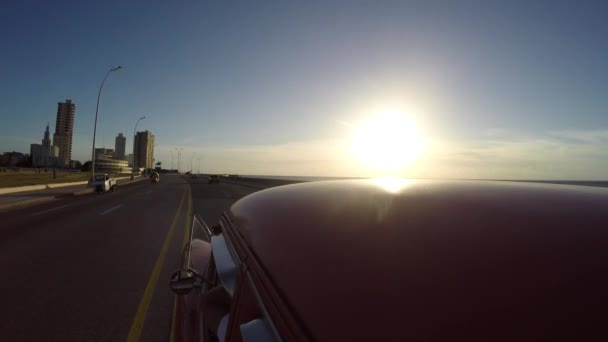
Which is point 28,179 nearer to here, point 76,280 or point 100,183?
point 100,183

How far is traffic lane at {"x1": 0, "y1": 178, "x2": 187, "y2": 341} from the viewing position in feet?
13.2

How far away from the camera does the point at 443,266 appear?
1.10 metres

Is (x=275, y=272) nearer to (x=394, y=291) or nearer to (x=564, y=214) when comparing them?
(x=394, y=291)

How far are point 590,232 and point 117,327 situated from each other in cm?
436

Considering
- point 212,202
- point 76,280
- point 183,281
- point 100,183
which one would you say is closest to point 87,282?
point 76,280

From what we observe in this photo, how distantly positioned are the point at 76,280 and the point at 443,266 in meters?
6.22

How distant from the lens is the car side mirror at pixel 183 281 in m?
1.90

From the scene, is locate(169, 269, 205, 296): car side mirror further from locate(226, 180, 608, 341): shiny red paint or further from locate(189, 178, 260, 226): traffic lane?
locate(189, 178, 260, 226): traffic lane

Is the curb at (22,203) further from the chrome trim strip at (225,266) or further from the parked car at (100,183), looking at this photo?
the chrome trim strip at (225,266)

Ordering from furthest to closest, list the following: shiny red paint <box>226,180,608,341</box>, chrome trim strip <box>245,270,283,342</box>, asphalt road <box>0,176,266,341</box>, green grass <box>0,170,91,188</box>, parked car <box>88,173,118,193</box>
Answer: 1. green grass <box>0,170,91,188</box>
2. parked car <box>88,173,118,193</box>
3. asphalt road <box>0,176,266,341</box>
4. chrome trim strip <box>245,270,283,342</box>
5. shiny red paint <box>226,180,608,341</box>

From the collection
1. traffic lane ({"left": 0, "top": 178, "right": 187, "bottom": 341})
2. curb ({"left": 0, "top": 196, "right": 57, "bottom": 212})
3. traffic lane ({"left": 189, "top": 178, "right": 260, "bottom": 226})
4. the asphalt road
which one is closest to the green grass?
curb ({"left": 0, "top": 196, "right": 57, "bottom": 212})

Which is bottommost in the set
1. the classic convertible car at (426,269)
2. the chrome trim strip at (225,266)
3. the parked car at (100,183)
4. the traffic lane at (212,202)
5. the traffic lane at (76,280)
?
the traffic lane at (76,280)

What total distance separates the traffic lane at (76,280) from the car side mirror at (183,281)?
7.83ft

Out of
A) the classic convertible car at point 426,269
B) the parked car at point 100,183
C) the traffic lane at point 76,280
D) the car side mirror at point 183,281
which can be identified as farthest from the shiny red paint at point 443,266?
the parked car at point 100,183
